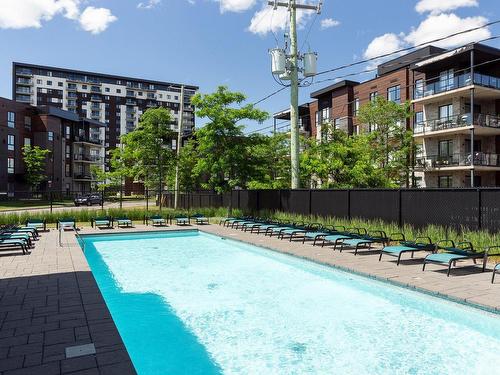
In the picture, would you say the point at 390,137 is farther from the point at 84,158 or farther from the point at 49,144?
the point at 84,158

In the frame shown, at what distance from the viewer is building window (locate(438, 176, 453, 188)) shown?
1286 inches

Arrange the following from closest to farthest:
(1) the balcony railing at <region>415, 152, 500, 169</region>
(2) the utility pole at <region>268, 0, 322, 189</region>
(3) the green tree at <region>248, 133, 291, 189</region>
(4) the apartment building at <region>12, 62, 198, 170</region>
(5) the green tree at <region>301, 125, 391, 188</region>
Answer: (2) the utility pole at <region>268, 0, 322, 189</region> < (5) the green tree at <region>301, 125, 391, 188</region> < (3) the green tree at <region>248, 133, 291, 189</region> < (1) the balcony railing at <region>415, 152, 500, 169</region> < (4) the apartment building at <region>12, 62, 198, 170</region>

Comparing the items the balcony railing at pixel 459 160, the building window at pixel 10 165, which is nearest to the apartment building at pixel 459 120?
the balcony railing at pixel 459 160

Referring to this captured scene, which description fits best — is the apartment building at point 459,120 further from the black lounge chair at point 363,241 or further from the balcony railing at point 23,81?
the balcony railing at point 23,81

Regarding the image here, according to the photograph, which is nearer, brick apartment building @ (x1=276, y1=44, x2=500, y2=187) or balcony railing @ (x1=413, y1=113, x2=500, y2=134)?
brick apartment building @ (x1=276, y1=44, x2=500, y2=187)

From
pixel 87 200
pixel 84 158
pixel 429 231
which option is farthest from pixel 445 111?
pixel 84 158

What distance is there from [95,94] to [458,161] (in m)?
110

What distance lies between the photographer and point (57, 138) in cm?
6656

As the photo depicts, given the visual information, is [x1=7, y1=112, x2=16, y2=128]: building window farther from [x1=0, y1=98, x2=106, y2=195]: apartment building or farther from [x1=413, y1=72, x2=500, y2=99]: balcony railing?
[x1=413, y1=72, x2=500, y2=99]: balcony railing

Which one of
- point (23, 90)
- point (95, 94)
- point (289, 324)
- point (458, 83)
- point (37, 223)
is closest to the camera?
point (289, 324)

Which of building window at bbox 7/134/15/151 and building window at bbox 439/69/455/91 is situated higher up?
building window at bbox 439/69/455/91

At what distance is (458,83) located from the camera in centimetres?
3073

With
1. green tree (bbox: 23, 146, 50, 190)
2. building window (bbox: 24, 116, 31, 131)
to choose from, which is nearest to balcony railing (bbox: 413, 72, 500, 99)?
green tree (bbox: 23, 146, 50, 190)

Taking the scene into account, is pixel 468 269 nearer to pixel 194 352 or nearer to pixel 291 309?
pixel 291 309
